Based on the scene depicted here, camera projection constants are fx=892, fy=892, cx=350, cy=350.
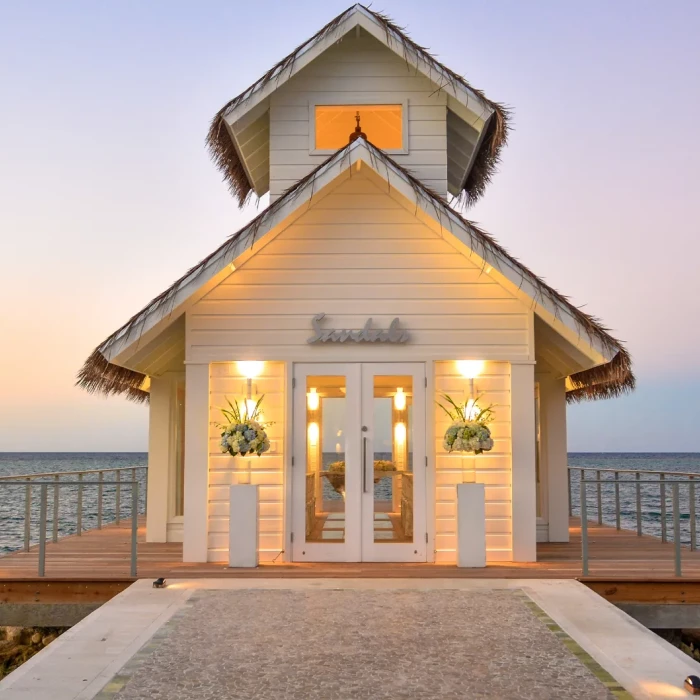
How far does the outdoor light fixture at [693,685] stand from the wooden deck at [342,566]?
3149 mm

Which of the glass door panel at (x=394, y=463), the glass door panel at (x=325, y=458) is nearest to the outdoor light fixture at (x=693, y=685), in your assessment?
the glass door panel at (x=394, y=463)

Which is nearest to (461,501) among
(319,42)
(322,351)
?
(322,351)

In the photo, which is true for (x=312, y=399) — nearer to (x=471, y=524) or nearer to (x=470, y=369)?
(x=470, y=369)

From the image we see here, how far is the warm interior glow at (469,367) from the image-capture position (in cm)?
955

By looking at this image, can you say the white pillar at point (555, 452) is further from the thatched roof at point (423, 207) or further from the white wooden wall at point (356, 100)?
the white wooden wall at point (356, 100)

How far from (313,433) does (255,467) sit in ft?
2.40

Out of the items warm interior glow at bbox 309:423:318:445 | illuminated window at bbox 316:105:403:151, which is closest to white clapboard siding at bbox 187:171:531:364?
warm interior glow at bbox 309:423:318:445

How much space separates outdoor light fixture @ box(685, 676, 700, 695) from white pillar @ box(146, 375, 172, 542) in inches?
310

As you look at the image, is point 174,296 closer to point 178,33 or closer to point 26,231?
point 178,33

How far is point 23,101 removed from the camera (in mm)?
17297

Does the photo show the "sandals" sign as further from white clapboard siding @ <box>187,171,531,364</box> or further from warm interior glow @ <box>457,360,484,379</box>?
warm interior glow @ <box>457,360,484,379</box>

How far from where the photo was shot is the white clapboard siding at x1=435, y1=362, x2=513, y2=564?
9.40 m

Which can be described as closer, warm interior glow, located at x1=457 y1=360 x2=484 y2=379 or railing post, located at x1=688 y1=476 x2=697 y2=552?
railing post, located at x1=688 y1=476 x2=697 y2=552

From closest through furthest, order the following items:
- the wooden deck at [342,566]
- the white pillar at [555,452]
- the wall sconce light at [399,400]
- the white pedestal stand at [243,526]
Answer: the wooden deck at [342,566], the white pedestal stand at [243,526], the wall sconce light at [399,400], the white pillar at [555,452]
